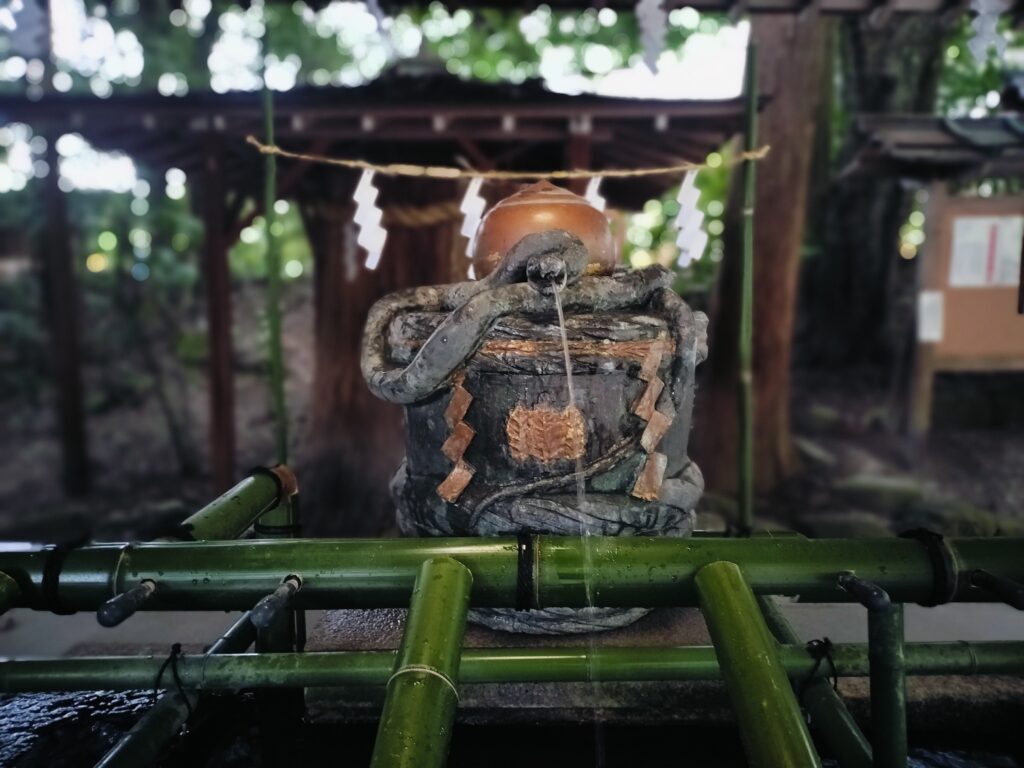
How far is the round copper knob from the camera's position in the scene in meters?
3.09

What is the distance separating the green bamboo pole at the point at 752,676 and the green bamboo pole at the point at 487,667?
0.39 m

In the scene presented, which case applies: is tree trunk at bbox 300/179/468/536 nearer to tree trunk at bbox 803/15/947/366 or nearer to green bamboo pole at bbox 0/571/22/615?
green bamboo pole at bbox 0/571/22/615

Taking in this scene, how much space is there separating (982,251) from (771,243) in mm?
1768

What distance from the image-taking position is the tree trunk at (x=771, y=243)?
6.75 m

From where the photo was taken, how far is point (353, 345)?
22.1ft

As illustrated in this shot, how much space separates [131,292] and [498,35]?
8.51m

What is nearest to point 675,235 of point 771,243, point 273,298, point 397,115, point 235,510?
point 771,243

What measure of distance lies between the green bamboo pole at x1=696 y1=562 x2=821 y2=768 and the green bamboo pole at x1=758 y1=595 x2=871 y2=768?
551 mm

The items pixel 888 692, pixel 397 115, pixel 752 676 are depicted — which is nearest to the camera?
pixel 752 676

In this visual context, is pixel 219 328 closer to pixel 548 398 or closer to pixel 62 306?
pixel 62 306

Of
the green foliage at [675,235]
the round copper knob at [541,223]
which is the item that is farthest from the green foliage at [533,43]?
the round copper knob at [541,223]

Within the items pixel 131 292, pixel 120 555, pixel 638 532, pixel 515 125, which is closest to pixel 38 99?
pixel 515 125

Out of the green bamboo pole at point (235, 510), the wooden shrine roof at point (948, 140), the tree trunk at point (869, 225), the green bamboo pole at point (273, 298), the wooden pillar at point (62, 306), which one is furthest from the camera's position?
the tree trunk at point (869, 225)

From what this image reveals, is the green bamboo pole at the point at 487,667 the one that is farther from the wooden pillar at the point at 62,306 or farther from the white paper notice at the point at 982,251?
the wooden pillar at the point at 62,306
